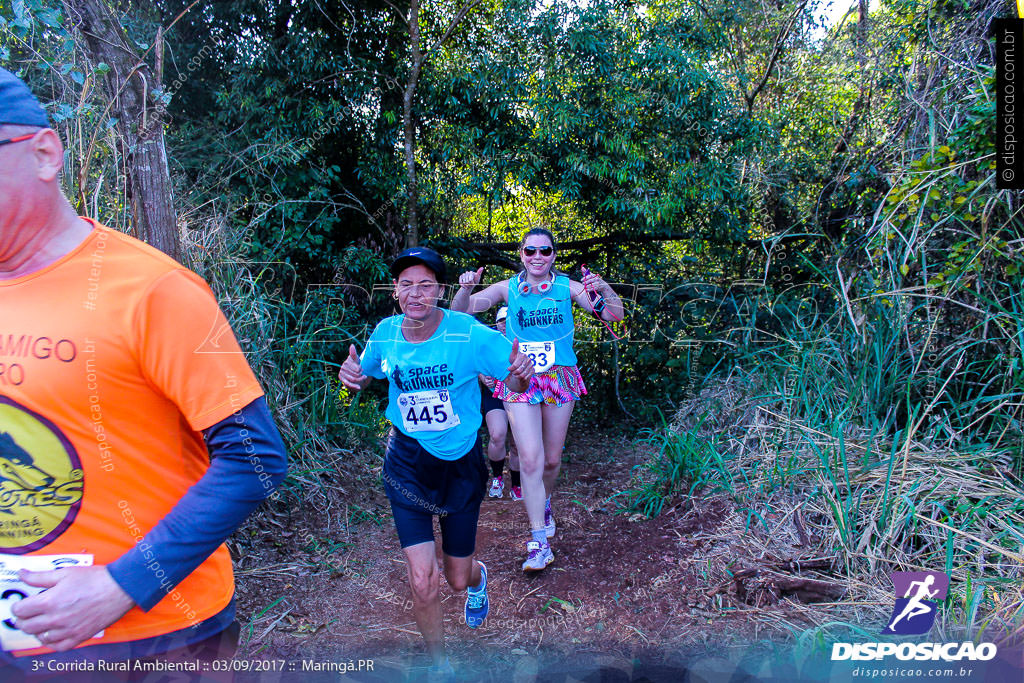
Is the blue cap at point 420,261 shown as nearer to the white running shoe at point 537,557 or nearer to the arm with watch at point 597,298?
the arm with watch at point 597,298

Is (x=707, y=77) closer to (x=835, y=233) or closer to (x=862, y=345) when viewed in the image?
(x=835, y=233)

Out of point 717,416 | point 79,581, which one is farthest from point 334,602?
point 717,416

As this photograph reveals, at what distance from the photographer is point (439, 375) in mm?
2885

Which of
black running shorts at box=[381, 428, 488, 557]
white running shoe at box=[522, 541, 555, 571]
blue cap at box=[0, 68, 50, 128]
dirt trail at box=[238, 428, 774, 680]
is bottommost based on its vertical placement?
dirt trail at box=[238, 428, 774, 680]

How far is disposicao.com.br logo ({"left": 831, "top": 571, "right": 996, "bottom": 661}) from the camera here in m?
2.79

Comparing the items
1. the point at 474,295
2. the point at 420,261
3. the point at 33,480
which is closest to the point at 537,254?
the point at 474,295

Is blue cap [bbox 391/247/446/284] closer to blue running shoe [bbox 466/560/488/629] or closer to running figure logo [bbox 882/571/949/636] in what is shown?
blue running shoe [bbox 466/560/488/629]

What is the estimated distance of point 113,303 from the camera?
1.31 meters

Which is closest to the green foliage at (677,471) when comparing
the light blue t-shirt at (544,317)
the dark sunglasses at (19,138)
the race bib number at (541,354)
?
the light blue t-shirt at (544,317)

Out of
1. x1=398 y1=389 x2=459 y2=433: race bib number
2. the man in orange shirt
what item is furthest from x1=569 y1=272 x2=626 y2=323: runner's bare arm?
the man in orange shirt

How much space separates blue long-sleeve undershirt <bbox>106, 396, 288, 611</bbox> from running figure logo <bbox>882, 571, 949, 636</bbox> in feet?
9.64

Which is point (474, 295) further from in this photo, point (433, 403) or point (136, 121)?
point (136, 121)

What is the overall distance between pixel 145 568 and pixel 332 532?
330 cm

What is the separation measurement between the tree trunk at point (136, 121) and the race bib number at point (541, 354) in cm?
222
